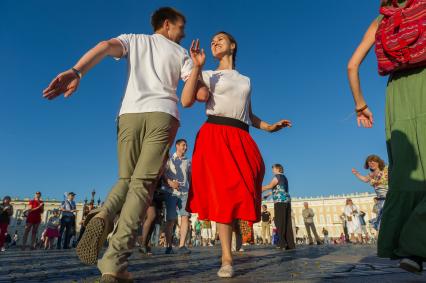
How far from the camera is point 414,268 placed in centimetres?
210

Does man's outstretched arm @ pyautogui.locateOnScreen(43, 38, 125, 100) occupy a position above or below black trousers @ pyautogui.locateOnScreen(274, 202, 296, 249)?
above

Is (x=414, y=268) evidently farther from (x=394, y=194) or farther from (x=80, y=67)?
(x=80, y=67)

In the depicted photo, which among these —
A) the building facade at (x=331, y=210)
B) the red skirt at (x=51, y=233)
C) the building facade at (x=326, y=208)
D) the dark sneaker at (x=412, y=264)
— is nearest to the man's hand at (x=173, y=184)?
the dark sneaker at (x=412, y=264)

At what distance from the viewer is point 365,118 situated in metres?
2.81

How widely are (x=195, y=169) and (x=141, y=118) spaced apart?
1.00 metres

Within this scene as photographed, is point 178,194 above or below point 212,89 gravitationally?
below

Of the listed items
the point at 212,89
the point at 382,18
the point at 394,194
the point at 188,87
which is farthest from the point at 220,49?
the point at 394,194

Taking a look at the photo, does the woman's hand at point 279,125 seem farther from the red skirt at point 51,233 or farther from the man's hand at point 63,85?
the red skirt at point 51,233

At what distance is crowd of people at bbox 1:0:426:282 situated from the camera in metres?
2.20

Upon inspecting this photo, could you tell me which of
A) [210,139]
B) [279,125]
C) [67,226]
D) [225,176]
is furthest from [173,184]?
[67,226]

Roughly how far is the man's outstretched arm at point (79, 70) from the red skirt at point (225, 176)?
1305mm

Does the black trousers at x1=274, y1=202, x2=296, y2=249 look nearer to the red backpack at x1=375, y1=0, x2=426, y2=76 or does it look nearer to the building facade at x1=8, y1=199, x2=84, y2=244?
the red backpack at x1=375, y1=0, x2=426, y2=76

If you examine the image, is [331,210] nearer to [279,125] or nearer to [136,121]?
[279,125]

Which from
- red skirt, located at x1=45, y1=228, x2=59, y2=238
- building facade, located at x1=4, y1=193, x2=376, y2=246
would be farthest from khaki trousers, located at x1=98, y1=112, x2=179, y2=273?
building facade, located at x1=4, y1=193, x2=376, y2=246
